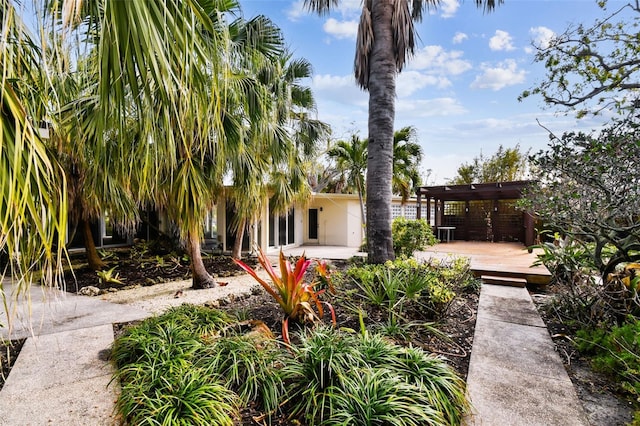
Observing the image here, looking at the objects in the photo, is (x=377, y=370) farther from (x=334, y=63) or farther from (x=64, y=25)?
(x=334, y=63)

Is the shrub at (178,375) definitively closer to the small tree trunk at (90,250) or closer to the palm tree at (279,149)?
the palm tree at (279,149)

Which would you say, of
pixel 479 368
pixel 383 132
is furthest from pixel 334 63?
pixel 479 368

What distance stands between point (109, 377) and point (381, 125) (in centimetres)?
569

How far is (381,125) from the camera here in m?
6.23

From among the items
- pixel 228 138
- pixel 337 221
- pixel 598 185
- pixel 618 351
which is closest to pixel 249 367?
pixel 618 351

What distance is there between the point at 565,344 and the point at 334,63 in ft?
33.1

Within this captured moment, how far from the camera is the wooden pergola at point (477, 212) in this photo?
14.2 meters

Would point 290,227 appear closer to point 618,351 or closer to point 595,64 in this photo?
point 595,64

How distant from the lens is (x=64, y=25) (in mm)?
1356

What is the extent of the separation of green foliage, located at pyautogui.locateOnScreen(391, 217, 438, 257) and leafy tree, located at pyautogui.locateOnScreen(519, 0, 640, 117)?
178 inches

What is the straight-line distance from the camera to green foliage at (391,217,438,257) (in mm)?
9867

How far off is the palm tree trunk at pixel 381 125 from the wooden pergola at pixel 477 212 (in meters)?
8.83

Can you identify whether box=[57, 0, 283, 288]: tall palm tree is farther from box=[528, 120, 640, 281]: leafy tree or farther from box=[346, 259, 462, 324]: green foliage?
box=[528, 120, 640, 281]: leafy tree

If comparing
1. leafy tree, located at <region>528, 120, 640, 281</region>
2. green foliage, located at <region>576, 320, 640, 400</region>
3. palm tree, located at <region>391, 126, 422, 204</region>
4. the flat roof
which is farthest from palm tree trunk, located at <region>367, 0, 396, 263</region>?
the flat roof
